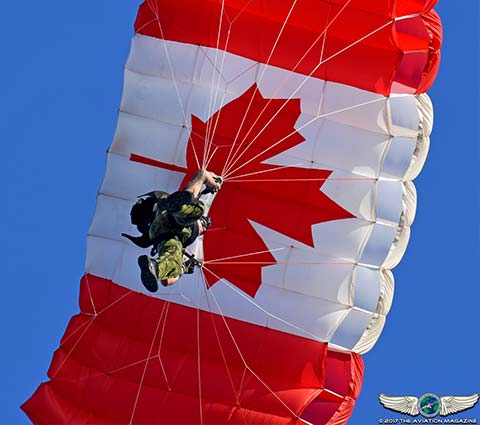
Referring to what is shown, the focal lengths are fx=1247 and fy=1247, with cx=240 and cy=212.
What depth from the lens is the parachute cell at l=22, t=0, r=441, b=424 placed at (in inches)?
605

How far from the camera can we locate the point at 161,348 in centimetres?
1595

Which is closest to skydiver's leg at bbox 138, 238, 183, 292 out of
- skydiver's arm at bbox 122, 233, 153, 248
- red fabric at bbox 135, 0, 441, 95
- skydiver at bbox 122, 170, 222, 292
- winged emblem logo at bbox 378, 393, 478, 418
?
skydiver at bbox 122, 170, 222, 292

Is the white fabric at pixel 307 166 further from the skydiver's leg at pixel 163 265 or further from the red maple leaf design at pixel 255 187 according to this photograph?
the skydiver's leg at pixel 163 265

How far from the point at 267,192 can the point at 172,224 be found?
193cm

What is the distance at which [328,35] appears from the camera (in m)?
15.4

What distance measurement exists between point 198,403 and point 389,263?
2.98 metres

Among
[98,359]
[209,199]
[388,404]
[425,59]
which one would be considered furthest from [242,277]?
[388,404]

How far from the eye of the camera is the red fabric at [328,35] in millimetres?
15148

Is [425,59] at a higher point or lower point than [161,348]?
higher

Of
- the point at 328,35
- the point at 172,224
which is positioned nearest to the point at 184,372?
the point at 172,224

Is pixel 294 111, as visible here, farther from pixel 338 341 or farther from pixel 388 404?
pixel 388 404

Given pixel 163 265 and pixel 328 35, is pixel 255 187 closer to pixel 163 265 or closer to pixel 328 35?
pixel 328 35

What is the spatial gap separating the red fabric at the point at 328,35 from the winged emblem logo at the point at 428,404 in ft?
21.0

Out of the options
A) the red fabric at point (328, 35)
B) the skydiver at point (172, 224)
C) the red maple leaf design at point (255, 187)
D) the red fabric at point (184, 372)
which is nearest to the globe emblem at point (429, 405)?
the red fabric at point (184, 372)
